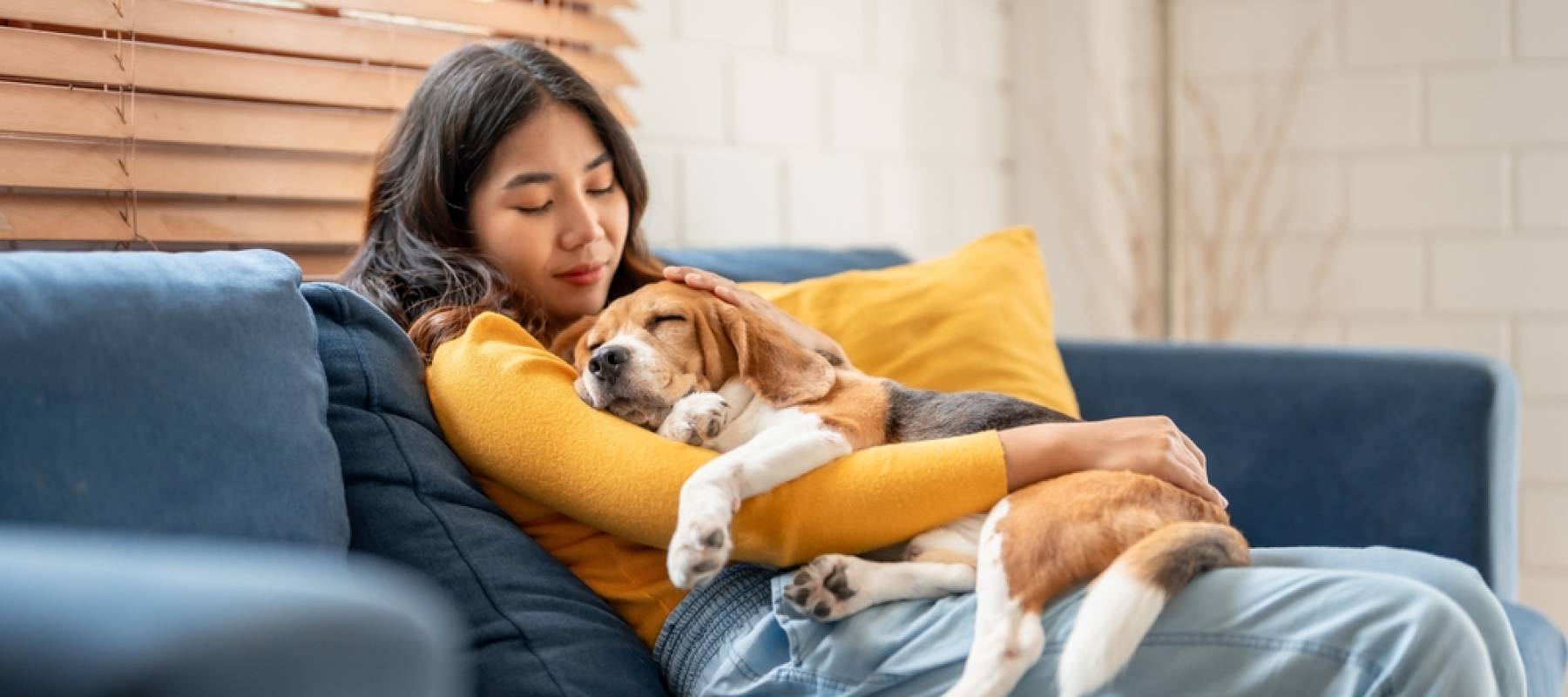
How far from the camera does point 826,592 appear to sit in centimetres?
135

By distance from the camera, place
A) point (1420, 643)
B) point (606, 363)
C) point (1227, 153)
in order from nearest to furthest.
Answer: point (1420, 643) < point (606, 363) < point (1227, 153)

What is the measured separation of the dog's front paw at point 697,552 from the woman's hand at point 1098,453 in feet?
1.09

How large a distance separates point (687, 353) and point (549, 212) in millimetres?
346

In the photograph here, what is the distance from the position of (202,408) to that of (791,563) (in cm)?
58

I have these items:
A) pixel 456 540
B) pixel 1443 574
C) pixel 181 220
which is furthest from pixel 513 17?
pixel 1443 574

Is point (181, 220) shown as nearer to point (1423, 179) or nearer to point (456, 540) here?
point (456, 540)

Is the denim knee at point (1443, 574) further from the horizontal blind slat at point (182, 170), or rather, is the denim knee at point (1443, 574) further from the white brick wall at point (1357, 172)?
the white brick wall at point (1357, 172)

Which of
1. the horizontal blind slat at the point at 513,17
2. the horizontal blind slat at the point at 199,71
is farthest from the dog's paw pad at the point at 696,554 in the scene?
the horizontal blind slat at the point at 513,17

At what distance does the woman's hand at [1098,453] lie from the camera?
1.44 metres

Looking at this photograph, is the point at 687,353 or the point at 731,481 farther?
the point at 687,353

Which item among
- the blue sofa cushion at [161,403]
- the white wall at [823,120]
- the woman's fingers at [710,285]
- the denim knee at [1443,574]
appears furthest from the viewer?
the white wall at [823,120]

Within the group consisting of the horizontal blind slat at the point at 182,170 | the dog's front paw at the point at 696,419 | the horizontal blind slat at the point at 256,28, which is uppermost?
the horizontal blind slat at the point at 256,28

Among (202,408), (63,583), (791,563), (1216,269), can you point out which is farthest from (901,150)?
(63,583)

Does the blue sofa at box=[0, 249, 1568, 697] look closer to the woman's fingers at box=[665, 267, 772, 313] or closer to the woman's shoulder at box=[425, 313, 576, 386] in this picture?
the woman's shoulder at box=[425, 313, 576, 386]
